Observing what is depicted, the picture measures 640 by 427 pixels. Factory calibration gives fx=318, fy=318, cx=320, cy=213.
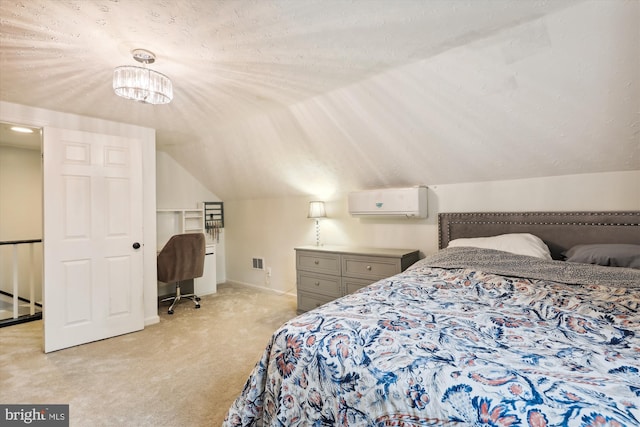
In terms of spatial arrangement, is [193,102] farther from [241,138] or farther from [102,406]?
[102,406]

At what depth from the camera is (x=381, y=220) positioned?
355 cm

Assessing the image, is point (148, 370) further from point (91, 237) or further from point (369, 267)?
point (369, 267)

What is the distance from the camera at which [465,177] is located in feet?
9.64

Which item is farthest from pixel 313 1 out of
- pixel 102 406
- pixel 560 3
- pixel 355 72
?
pixel 102 406

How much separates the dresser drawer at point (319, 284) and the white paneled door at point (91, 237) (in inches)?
66.4

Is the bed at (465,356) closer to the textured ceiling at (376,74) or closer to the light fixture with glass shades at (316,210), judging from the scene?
the textured ceiling at (376,74)

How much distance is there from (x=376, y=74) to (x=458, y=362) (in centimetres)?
193

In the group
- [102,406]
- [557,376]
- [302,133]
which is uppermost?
[302,133]

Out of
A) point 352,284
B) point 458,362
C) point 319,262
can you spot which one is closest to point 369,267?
point 352,284

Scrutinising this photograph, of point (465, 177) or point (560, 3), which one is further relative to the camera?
point (465, 177)

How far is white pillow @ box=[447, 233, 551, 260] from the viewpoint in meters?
2.28

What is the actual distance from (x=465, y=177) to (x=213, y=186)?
364cm

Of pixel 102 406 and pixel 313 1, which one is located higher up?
pixel 313 1

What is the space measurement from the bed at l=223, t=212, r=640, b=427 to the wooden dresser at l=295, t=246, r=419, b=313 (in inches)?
40.4
